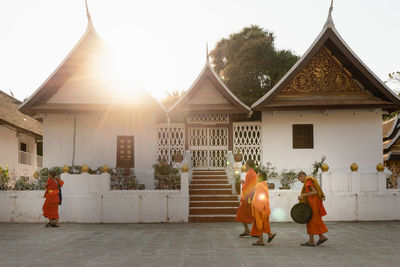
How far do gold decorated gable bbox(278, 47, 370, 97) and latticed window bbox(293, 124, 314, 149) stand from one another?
1471 mm

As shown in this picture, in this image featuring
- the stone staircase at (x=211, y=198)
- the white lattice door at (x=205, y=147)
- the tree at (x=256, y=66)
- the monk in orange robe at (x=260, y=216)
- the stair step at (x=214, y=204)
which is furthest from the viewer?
the tree at (x=256, y=66)

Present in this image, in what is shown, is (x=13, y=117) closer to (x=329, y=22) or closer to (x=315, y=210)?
(x=329, y=22)

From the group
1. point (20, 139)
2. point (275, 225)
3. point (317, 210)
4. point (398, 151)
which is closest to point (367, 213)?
point (275, 225)

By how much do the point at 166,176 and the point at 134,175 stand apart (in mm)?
2880

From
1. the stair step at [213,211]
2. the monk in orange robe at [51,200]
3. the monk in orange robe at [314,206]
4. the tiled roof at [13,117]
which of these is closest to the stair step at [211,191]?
the stair step at [213,211]

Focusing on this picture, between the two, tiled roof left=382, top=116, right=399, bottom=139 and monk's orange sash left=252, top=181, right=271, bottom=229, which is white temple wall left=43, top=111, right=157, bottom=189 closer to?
monk's orange sash left=252, top=181, right=271, bottom=229

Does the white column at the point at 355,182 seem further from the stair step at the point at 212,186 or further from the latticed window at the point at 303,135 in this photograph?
the stair step at the point at 212,186

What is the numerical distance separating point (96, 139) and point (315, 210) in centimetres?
1090

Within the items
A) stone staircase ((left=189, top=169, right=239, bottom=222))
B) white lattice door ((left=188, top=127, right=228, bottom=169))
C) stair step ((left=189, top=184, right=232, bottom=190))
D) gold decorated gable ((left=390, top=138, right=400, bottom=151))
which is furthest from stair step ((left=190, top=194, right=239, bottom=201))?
gold decorated gable ((left=390, top=138, right=400, bottom=151))

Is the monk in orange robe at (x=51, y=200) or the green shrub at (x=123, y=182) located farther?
the green shrub at (x=123, y=182)

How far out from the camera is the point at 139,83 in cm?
1614

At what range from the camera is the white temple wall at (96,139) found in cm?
1681

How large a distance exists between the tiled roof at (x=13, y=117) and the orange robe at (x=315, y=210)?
Answer: 18.7 metres

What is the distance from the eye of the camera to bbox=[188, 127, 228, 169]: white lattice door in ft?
59.7
